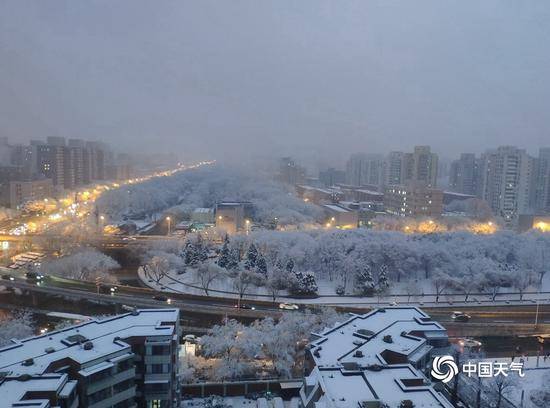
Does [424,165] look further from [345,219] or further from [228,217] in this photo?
[228,217]

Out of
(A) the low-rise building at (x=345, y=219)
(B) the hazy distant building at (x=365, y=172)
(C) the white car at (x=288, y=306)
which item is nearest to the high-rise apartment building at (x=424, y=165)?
(A) the low-rise building at (x=345, y=219)

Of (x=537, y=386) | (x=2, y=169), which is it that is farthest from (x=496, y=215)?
(x=2, y=169)

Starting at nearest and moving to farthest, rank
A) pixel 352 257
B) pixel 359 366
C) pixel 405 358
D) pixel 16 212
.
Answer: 1. pixel 359 366
2. pixel 405 358
3. pixel 352 257
4. pixel 16 212

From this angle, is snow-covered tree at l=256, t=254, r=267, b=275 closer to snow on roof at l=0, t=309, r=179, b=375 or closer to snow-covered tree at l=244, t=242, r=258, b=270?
snow-covered tree at l=244, t=242, r=258, b=270

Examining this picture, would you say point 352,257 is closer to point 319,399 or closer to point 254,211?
point 319,399

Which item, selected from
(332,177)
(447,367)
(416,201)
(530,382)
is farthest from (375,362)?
(332,177)
